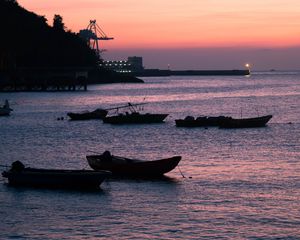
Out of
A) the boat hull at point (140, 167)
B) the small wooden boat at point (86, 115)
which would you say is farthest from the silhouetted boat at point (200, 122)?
the boat hull at point (140, 167)

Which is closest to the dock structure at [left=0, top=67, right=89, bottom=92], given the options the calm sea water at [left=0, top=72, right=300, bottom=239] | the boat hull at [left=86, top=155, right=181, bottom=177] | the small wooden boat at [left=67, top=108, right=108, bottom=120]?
the small wooden boat at [left=67, top=108, right=108, bottom=120]

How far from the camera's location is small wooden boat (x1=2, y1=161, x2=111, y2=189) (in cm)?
4000

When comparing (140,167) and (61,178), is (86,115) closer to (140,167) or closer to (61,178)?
(140,167)

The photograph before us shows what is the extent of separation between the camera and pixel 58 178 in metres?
A: 40.2

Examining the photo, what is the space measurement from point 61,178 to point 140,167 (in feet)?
17.4

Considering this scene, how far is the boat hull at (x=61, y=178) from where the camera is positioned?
40.0 metres

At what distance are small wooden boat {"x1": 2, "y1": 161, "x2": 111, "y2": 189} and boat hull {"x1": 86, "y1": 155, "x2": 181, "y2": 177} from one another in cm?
352

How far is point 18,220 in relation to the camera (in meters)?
34.0

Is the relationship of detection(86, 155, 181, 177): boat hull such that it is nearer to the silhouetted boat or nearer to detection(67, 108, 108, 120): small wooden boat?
the silhouetted boat

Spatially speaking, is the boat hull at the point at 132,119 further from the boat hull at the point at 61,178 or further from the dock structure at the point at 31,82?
the dock structure at the point at 31,82

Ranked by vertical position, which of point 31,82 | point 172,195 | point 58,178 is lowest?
point 172,195

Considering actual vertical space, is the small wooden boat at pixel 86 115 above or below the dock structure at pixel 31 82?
below

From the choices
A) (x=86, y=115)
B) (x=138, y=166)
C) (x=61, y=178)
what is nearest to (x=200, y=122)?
(x=86, y=115)

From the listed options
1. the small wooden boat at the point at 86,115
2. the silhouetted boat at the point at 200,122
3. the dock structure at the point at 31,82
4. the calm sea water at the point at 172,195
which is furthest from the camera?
the dock structure at the point at 31,82
